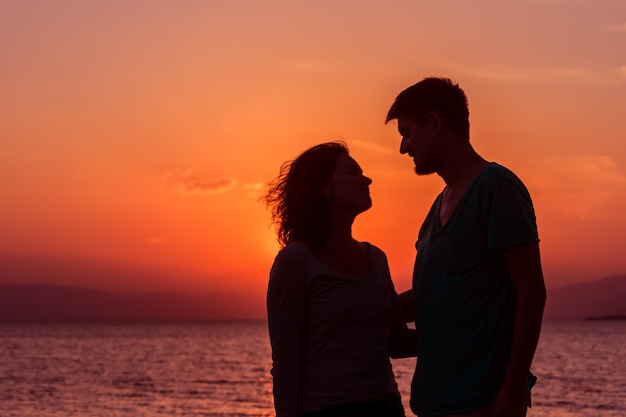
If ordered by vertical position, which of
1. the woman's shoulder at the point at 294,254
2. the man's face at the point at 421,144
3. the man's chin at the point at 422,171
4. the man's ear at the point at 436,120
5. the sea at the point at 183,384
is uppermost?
the man's ear at the point at 436,120

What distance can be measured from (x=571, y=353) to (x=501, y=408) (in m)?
78.7

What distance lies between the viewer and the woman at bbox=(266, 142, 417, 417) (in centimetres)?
413

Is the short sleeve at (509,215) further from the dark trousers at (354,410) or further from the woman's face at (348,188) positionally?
the dark trousers at (354,410)

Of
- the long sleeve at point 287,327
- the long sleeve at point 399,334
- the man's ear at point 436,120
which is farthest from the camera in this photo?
the long sleeve at point 399,334

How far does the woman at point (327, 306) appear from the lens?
4.13 m

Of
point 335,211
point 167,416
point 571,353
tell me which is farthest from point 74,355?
point 335,211

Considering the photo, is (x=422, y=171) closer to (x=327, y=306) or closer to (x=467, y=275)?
(x=467, y=275)

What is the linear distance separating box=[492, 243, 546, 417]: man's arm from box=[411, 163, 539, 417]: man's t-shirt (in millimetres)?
60

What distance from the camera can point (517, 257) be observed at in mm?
3406

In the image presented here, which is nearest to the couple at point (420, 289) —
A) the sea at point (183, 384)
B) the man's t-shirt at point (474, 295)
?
the man's t-shirt at point (474, 295)

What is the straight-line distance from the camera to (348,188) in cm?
428

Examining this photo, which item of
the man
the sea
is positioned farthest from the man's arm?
the sea

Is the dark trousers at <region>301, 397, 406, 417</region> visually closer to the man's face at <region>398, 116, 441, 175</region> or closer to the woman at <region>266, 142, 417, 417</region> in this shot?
the woman at <region>266, 142, 417, 417</region>

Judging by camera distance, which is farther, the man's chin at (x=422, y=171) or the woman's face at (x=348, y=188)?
the woman's face at (x=348, y=188)
